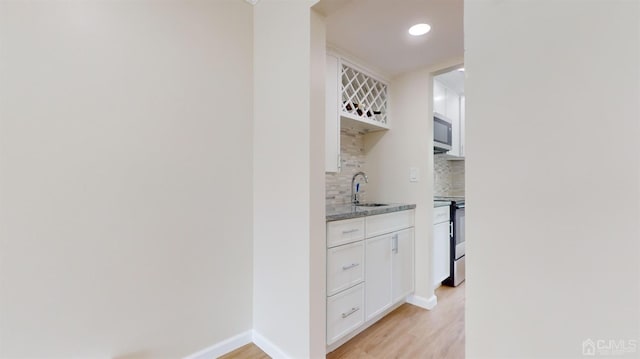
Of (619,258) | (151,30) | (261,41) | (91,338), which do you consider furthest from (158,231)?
(619,258)

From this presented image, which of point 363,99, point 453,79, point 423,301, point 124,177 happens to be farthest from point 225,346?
point 453,79

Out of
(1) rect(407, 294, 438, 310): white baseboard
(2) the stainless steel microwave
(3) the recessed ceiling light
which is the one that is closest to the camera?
(3) the recessed ceiling light

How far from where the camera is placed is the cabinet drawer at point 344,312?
67.8 inches

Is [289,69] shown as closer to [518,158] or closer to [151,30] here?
[151,30]

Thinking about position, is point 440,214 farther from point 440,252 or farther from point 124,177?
point 124,177

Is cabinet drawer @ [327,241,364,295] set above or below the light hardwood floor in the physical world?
above

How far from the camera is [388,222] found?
2.20 meters

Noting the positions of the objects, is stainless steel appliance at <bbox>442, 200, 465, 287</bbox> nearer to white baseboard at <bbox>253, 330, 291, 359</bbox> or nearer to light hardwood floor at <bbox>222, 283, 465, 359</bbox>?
light hardwood floor at <bbox>222, 283, 465, 359</bbox>

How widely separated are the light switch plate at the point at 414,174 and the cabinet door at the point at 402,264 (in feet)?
1.52

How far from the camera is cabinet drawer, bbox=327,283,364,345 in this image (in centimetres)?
172

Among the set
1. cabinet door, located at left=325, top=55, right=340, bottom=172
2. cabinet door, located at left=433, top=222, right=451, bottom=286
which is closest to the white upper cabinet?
cabinet door, located at left=325, top=55, right=340, bottom=172

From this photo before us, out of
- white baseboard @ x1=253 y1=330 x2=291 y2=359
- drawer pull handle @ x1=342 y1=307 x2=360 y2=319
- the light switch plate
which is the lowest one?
white baseboard @ x1=253 y1=330 x2=291 y2=359

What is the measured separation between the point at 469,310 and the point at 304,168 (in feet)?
3.32

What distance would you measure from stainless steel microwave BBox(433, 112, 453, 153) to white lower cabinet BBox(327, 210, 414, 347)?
0.93m
